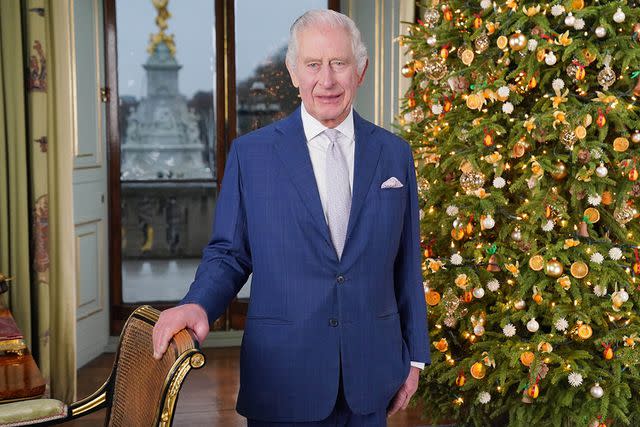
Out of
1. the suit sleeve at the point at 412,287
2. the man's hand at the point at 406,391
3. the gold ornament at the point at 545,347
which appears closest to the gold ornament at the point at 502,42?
the gold ornament at the point at 545,347

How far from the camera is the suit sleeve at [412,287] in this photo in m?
1.77

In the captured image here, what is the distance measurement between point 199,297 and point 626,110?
2.10m

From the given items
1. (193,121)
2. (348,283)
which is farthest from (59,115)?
(348,283)

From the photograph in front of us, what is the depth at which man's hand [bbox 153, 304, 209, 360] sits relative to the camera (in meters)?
1.40

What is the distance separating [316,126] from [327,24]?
22 cm

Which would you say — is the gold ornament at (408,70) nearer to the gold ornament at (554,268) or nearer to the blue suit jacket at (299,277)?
the gold ornament at (554,268)

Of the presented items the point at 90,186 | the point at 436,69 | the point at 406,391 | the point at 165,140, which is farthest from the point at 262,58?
the point at 406,391

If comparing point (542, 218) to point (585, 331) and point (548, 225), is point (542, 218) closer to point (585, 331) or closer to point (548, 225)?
point (548, 225)

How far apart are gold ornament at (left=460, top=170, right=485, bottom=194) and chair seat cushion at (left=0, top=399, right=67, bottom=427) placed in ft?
6.24

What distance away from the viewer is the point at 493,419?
3.58 metres

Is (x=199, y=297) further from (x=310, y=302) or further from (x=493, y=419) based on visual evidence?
(x=493, y=419)

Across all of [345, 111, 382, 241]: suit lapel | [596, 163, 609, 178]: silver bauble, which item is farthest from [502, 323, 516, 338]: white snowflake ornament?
[345, 111, 382, 241]: suit lapel

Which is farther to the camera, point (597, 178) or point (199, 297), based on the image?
point (597, 178)

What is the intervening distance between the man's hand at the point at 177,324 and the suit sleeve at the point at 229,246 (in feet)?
0.37
